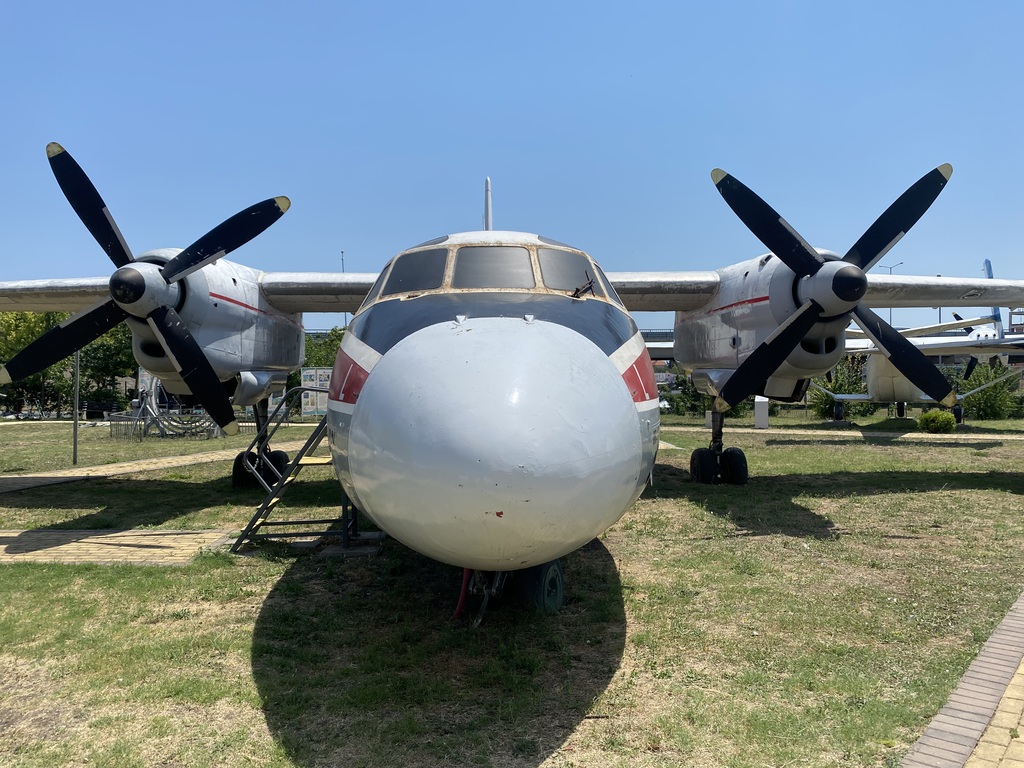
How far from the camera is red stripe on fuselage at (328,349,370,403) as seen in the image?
435 cm

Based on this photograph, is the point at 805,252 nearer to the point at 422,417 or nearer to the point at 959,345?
the point at 422,417

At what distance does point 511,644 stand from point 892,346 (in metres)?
8.69

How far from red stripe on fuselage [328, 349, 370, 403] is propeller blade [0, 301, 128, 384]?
24.1 feet

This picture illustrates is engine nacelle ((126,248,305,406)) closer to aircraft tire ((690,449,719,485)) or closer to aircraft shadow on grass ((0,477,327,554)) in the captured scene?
aircraft shadow on grass ((0,477,327,554))

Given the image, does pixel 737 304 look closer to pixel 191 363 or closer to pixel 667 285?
pixel 667 285

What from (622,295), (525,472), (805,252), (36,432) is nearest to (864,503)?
(805,252)

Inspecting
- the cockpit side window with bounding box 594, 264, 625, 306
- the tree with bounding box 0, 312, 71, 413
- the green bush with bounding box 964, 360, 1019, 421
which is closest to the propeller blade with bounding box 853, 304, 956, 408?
the cockpit side window with bounding box 594, 264, 625, 306

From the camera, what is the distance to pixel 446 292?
512 cm

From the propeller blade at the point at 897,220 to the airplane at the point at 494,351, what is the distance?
3cm

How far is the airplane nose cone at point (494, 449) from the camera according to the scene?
10.1 feet

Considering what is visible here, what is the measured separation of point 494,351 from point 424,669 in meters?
2.32

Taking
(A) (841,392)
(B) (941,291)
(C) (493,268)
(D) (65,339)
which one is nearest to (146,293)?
(D) (65,339)

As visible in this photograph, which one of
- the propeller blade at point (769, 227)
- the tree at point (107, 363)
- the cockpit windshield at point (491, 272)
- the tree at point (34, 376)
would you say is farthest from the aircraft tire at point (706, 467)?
the tree at point (34, 376)

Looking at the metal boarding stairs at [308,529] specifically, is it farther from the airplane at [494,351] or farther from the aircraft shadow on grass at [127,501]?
the airplane at [494,351]
